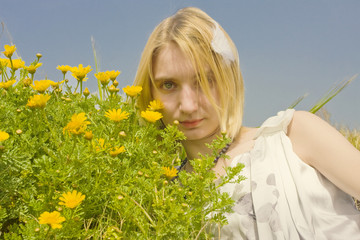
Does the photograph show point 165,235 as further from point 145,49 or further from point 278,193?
point 145,49

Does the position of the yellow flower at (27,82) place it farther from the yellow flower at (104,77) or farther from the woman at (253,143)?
the woman at (253,143)

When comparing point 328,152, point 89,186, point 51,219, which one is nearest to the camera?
point 51,219

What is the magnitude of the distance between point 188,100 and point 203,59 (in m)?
0.23

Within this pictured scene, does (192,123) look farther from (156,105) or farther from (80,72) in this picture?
(80,72)

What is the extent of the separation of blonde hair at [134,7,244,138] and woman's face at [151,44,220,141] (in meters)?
0.04

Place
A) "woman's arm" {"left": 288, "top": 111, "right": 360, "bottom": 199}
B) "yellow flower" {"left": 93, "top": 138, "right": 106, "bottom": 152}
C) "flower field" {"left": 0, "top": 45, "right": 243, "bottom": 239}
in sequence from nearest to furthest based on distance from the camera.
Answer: "flower field" {"left": 0, "top": 45, "right": 243, "bottom": 239} < "yellow flower" {"left": 93, "top": 138, "right": 106, "bottom": 152} < "woman's arm" {"left": 288, "top": 111, "right": 360, "bottom": 199}

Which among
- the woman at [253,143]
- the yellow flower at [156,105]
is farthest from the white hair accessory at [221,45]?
the yellow flower at [156,105]

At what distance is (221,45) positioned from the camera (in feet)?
7.56

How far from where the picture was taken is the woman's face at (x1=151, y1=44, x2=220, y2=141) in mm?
2154

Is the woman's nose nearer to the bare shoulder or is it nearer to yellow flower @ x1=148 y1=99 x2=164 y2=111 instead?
yellow flower @ x1=148 y1=99 x2=164 y2=111

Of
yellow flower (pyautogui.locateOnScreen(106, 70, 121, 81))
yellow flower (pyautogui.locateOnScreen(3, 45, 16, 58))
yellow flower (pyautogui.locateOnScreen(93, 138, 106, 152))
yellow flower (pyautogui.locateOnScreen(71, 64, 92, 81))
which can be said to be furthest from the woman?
yellow flower (pyautogui.locateOnScreen(3, 45, 16, 58))

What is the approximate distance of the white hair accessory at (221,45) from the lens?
7.43 feet

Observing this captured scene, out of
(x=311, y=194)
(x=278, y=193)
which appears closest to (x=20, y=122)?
(x=278, y=193)

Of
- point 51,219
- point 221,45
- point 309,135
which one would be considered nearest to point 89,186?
point 51,219
